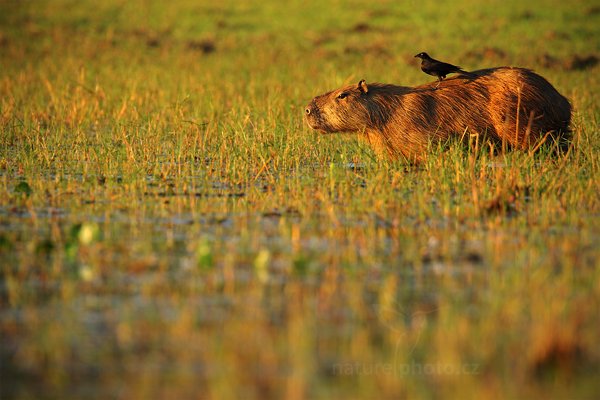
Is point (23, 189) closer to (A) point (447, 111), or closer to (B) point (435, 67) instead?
(A) point (447, 111)

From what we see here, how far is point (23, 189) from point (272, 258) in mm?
2605

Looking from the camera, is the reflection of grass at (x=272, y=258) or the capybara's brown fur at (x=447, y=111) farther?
the capybara's brown fur at (x=447, y=111)

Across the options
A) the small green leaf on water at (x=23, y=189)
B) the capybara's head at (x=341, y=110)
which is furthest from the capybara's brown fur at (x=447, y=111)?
the small green leaf on water at (x=23, y=189)

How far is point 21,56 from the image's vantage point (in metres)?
18.2

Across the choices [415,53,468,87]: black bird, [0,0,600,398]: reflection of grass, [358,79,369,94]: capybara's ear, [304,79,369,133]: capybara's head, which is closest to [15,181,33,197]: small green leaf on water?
[0,0,600,398]: reflection of grass

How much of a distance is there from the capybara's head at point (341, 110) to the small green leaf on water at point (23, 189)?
3.02 metres

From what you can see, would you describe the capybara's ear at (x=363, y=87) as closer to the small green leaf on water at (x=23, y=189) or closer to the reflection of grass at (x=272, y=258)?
the reflection of grass at (x=272, y=258)

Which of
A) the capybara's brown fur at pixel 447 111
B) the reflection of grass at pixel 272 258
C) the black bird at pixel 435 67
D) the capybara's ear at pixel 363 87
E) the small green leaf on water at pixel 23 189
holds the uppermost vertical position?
the black bird at pixel 435 67

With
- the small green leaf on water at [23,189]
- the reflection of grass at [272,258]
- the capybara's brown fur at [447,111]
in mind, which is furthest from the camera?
the capybara's brown fur at [447,111]

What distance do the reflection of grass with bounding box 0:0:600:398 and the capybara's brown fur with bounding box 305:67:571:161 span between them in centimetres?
24

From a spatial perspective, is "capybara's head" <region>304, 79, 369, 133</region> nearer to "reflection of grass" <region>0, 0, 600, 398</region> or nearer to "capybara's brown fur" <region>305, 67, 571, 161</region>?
"capybara's brown fur" <region>305, 67, 571, 161</region>

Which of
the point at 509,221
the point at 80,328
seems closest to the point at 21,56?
the point at 509,221

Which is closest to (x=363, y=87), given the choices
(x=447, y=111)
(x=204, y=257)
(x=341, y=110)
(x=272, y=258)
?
(x=341, y=110)

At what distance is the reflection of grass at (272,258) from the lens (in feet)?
13.0
